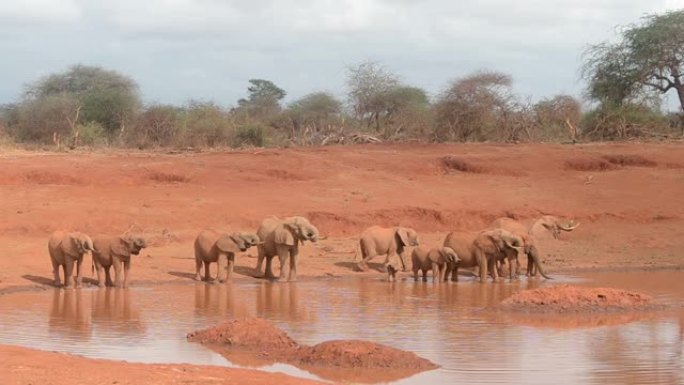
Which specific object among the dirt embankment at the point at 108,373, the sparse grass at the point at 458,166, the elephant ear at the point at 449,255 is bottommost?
the dirt embankment at the point at 108,373

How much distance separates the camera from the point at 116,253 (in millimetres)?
18375

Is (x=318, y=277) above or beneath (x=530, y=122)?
beneath

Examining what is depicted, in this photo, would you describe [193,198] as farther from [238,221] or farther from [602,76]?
[602,76]

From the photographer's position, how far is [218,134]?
126 ft

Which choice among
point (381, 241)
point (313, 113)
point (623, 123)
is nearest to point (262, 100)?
point (313, 113)

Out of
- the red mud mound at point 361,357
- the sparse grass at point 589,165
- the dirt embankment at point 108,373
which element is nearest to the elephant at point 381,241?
the red mud mound at point 361,357

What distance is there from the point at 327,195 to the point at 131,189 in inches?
168

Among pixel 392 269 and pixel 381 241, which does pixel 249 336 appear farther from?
pixel 381 241

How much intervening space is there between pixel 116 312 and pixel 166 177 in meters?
11.7

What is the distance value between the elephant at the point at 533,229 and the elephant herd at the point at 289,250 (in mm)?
23

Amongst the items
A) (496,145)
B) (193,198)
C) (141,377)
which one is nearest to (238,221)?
(193,198)

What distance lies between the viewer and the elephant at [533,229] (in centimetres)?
2062

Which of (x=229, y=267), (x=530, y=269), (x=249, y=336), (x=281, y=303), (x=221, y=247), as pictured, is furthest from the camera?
(x=530, y=269)

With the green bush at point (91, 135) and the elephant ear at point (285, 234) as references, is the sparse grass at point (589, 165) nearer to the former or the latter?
the elephant ear at point (285, 234)
